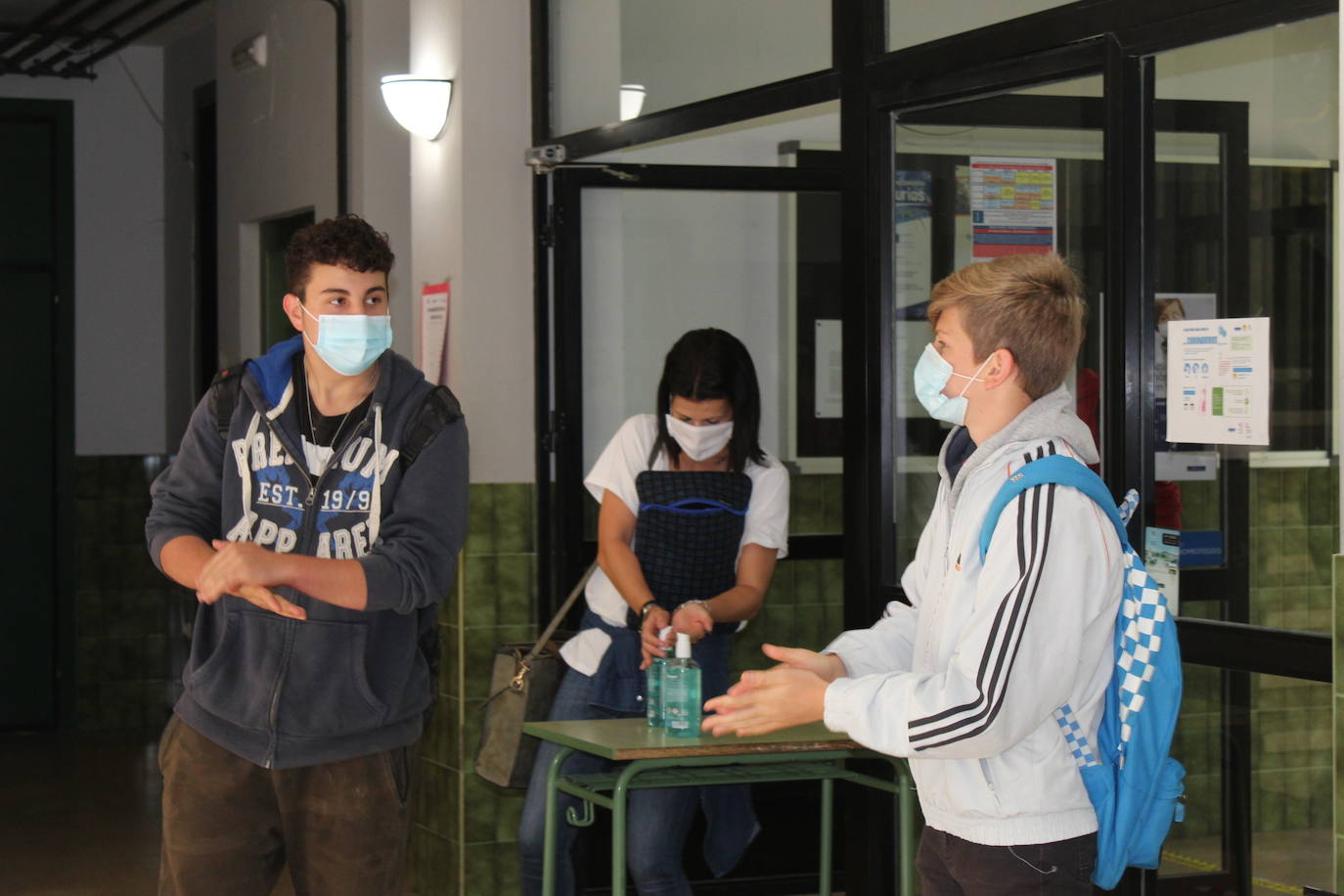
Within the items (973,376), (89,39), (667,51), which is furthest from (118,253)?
(973,376)

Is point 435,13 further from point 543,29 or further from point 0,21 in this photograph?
point 0,21

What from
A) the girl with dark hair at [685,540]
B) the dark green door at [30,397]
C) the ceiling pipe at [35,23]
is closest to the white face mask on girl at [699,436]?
the girl with dark hair at [685,540]

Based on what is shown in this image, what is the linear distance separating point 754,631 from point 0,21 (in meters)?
4.79

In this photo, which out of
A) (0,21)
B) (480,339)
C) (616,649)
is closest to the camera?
(616,649)

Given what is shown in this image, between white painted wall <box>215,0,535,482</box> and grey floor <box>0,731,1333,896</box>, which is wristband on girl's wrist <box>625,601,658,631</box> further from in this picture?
grey floor <box>0,731,1333,896</box>

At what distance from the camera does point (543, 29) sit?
195 inches

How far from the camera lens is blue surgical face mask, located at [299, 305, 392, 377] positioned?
112 inches

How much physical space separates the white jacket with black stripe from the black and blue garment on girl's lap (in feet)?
5.64

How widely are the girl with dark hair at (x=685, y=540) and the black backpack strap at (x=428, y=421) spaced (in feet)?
3.67

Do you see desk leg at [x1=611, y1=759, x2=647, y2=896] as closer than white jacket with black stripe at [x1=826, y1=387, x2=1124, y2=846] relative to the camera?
No

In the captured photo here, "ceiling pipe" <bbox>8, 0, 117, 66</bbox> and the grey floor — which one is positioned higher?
"ceiling pipe" <bbox>8, 0, 117, 66</bbox>

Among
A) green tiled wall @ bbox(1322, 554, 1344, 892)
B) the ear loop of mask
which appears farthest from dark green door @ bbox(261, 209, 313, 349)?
green tiled wall @ bbox(1322, 554, 1344, 892)

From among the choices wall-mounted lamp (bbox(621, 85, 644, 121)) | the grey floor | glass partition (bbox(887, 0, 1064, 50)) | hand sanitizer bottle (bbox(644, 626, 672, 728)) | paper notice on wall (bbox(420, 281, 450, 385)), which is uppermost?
wall-mounted lamp (bbox(621, 85, 644, 121))

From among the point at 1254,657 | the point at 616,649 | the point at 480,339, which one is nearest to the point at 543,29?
the point at 480,339
